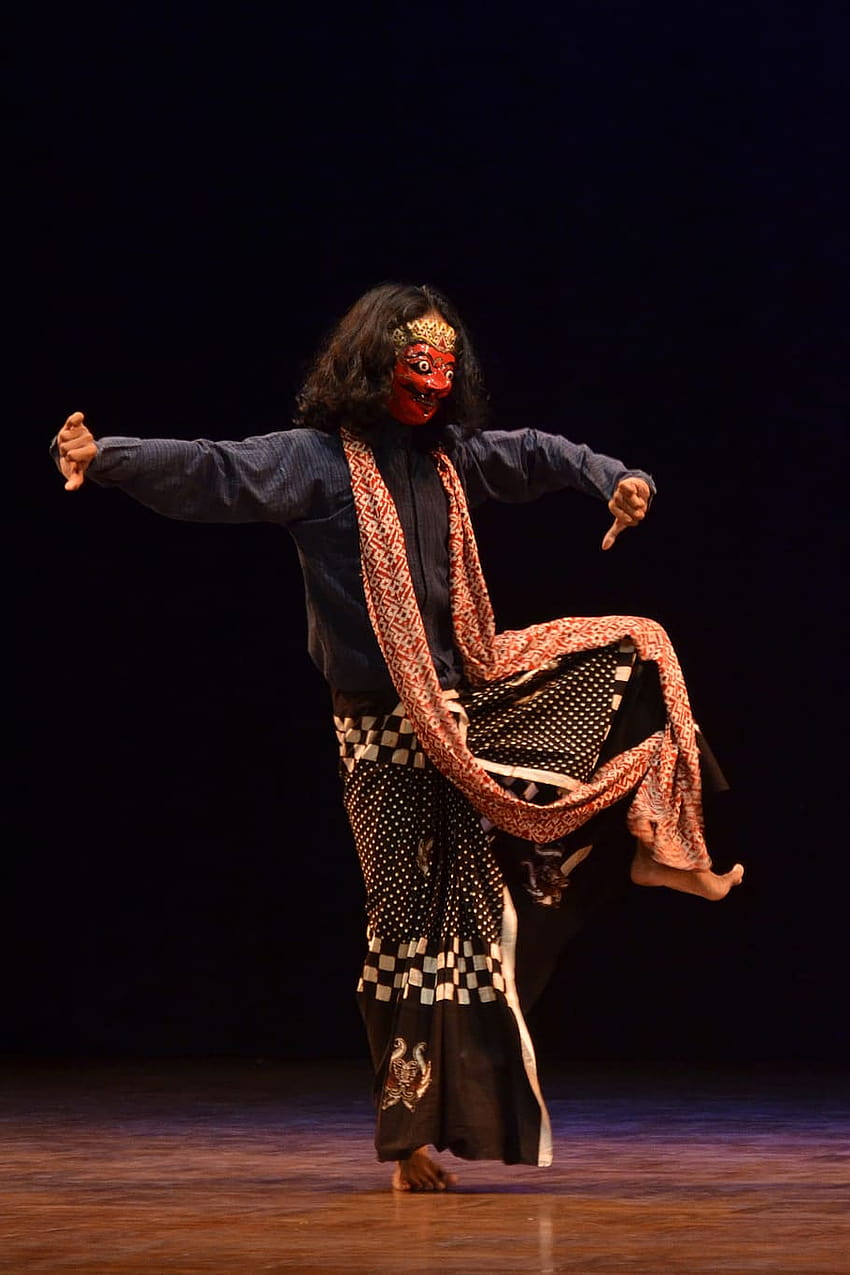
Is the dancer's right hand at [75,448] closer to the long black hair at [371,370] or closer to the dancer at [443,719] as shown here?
the dancer at [443,719]

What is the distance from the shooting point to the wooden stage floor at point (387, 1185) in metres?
2.22

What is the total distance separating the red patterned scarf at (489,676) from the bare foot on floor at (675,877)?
0.11 feet

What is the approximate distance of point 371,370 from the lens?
3.08m

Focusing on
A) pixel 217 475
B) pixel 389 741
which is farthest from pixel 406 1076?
pixel 217 475

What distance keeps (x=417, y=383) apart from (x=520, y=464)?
26cm

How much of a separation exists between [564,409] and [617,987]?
1.36 m

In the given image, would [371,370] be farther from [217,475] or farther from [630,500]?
[630,500]

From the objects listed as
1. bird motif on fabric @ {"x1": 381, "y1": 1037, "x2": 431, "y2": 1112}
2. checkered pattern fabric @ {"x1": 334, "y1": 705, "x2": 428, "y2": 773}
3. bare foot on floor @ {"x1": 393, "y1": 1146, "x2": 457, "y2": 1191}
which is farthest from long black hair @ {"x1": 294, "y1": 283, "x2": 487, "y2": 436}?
bare foot on floor @ {"x1": 393, "y1": 1146, "x2": 457, "y2": 1191}

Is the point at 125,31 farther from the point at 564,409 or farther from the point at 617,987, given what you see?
the point at 617,987

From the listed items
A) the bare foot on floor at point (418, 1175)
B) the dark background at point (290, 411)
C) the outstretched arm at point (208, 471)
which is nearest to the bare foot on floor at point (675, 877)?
the bare foot on floor at point (418, 1175)

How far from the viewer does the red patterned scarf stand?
2.92 metres

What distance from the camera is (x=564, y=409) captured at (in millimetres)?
4633

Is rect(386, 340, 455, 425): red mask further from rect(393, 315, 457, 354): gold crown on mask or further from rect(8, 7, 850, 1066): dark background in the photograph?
rect(8, 7, 850, 1066): dark background

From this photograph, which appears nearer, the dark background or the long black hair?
the long black hair
